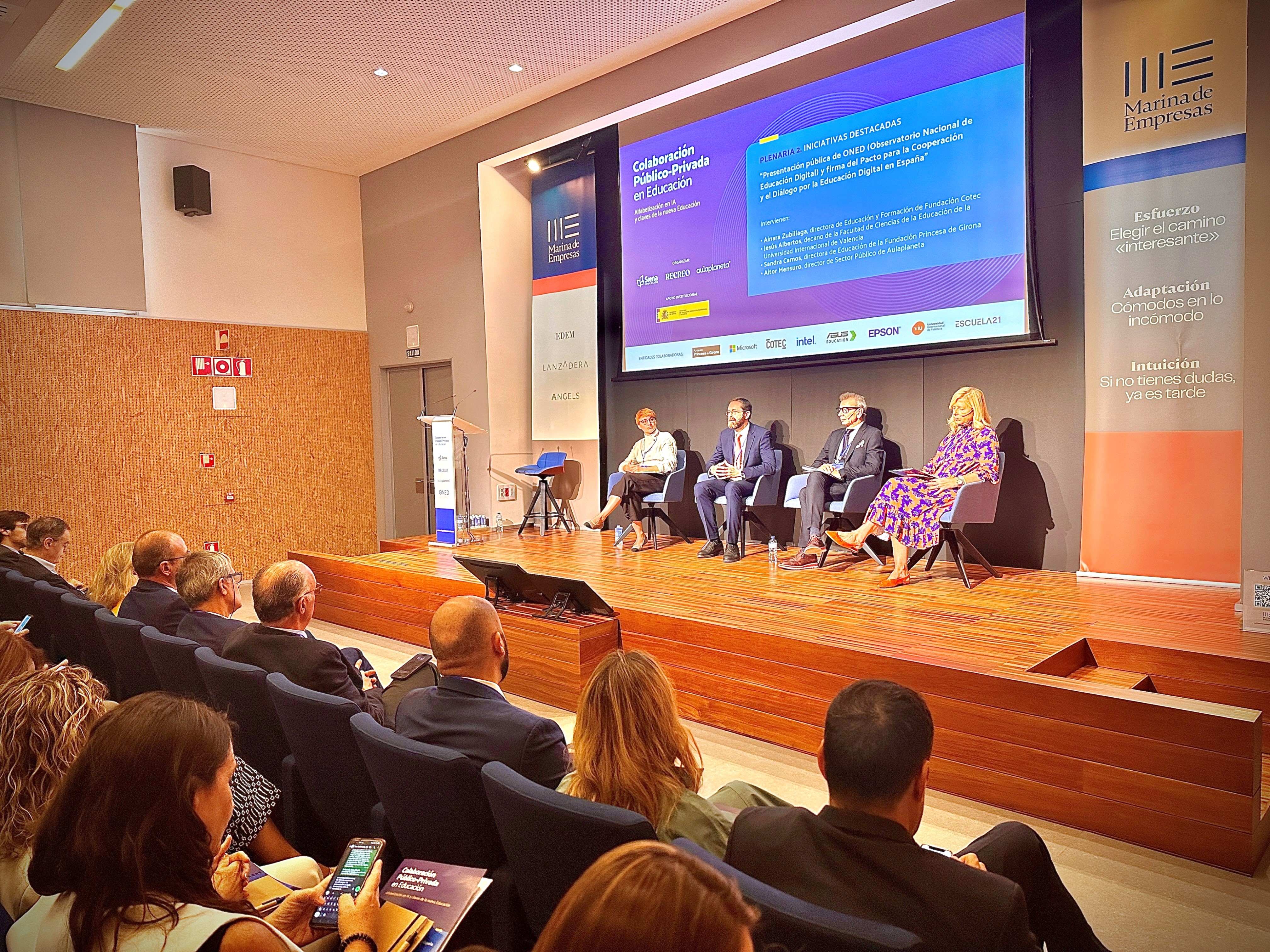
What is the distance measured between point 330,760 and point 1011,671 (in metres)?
2.42

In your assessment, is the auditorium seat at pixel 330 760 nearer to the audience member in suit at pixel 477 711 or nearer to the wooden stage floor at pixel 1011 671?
the audience member in suit at pixel 477 711

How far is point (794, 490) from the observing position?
628cm

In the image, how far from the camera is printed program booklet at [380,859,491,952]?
1.41 meters

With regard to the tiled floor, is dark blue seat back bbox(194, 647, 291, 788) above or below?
above

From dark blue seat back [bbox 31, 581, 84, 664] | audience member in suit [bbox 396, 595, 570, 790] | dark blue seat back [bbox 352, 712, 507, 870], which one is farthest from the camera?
dark blue seat back [bbox 31, 581, 84, 664]

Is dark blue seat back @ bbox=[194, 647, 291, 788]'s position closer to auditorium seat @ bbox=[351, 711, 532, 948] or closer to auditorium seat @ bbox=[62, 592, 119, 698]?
auditorium seat @ bbox=[351, 711, 532, 948]

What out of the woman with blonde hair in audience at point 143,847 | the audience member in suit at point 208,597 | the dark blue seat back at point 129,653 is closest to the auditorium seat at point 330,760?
the woman with blonde hair in audience at point 143,847

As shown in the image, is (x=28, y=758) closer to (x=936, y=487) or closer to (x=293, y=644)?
(x=293, y=644)

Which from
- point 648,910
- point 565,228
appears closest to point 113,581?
point 648,910

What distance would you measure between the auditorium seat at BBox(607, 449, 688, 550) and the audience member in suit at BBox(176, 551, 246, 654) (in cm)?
393

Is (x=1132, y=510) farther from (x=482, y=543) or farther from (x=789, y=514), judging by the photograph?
(x=482, y=543)

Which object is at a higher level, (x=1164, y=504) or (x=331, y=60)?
(x=331, y=60)

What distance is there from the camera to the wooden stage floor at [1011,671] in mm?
2746

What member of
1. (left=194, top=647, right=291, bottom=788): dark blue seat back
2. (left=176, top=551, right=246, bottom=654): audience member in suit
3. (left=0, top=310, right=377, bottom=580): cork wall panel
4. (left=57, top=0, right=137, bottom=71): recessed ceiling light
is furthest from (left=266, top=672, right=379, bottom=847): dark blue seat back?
(left=0, top=310, right=377, bottom=580): cork wall panel
